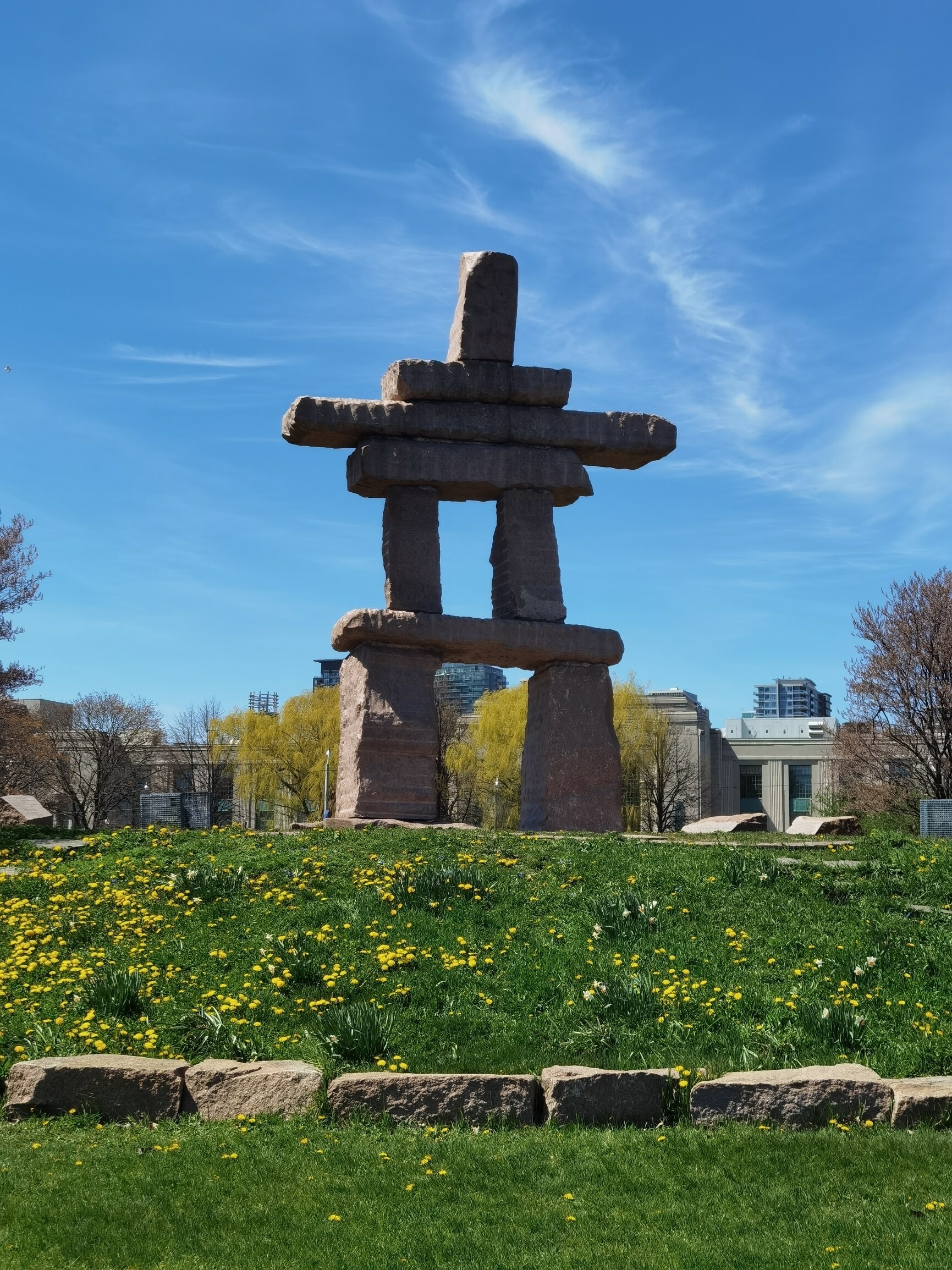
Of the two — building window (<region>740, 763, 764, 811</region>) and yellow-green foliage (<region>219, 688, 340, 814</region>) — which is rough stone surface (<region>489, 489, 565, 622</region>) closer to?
yellow-green foliage (<region>219, 688, 340, 814</region>)

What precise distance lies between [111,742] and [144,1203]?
147ft

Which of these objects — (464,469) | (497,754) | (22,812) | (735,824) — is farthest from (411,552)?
(497,754)

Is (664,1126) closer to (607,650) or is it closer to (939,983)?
(939,983)

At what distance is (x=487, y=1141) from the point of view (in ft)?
21.2

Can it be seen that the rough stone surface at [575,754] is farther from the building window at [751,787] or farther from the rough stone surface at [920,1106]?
the building window at [751,787]

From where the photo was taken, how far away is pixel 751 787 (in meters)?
64.6

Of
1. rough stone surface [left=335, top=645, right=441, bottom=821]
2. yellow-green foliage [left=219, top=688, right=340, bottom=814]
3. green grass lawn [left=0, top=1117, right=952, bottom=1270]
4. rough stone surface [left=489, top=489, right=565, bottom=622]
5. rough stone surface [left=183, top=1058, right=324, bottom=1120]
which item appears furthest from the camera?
yellow-green foliage [left=219, top=688, right=340, bottom=814]

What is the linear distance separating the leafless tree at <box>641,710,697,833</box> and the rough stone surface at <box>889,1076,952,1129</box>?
4369 centimetres

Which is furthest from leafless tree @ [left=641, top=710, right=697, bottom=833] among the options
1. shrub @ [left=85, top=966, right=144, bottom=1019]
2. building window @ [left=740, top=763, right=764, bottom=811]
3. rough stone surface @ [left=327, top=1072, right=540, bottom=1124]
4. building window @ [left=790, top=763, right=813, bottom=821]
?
rough stone surface @ [left=327, top=1072, right=540, bottom=1124]

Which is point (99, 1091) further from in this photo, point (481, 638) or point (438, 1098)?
point (481, 638)

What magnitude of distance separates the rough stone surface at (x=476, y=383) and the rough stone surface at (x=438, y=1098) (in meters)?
10.3

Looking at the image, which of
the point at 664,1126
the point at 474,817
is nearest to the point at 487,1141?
the point at 664,1126

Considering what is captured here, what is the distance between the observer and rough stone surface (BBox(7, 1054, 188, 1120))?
704cm

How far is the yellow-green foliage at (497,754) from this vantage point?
46375mm
